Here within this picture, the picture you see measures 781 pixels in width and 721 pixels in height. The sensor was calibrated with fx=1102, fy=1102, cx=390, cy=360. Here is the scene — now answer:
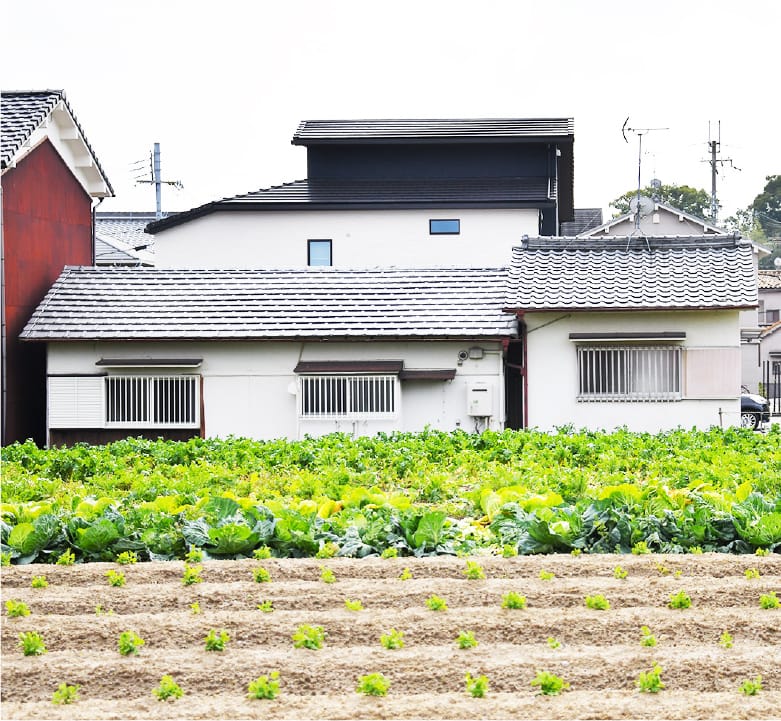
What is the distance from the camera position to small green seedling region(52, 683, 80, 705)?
18.7 ft

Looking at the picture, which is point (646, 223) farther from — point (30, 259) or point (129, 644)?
point (129, 644)

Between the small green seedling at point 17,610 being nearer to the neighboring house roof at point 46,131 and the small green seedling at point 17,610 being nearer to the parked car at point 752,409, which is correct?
the neighboring house roof at point 46,131

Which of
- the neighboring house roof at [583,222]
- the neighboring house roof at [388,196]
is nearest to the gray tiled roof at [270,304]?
the neighboring house roof at [388,196]

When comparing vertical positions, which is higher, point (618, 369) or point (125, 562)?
point (618, 369)

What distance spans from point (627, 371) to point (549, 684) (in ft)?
46.6

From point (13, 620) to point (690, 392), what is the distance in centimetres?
1471

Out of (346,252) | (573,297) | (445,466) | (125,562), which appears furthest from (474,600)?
(346,252)

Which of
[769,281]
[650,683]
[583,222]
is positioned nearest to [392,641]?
[650,683]

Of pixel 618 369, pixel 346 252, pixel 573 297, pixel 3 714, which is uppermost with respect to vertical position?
pixel 346 252

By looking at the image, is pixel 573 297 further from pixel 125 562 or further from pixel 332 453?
pixel 125 562

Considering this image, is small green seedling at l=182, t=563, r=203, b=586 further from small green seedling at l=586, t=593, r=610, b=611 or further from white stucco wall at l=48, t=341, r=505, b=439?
white stucco wall at l=48, t=341, r=505, b=439

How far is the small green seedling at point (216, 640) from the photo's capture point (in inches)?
248

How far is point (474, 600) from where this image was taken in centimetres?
694

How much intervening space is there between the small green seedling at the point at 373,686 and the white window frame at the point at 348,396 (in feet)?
44.5
